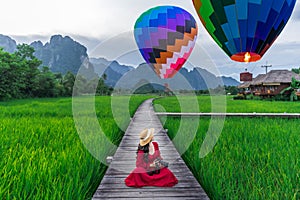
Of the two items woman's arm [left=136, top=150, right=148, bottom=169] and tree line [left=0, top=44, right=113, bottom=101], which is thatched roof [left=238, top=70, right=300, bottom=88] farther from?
woman's arm [left=136, top=150, right=148, bottom=169]

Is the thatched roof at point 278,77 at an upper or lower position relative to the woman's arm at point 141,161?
upper

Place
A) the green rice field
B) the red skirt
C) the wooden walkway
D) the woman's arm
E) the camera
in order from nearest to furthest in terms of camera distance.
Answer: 1. the green rice field
2. the wooden walkway
3. the red skirt
4. the camera
5. the woman's arm

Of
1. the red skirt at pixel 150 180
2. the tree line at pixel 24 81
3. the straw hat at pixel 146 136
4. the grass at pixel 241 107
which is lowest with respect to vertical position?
the grass at pixel 241 107

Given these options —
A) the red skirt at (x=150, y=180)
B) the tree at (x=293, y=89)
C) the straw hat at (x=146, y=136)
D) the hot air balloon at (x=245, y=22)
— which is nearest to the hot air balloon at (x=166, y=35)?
the hot air balloon at (x=245, y=22)

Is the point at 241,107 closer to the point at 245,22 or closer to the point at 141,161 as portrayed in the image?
the point at 245,22

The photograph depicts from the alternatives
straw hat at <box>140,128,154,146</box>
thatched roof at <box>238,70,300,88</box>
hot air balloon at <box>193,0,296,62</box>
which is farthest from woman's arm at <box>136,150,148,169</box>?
thatched roof at <box>238,70,300,88</box>

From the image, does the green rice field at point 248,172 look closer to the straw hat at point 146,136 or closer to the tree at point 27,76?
the straw hat at point 146,136

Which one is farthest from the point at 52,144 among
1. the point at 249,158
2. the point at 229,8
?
the point at 229,8
